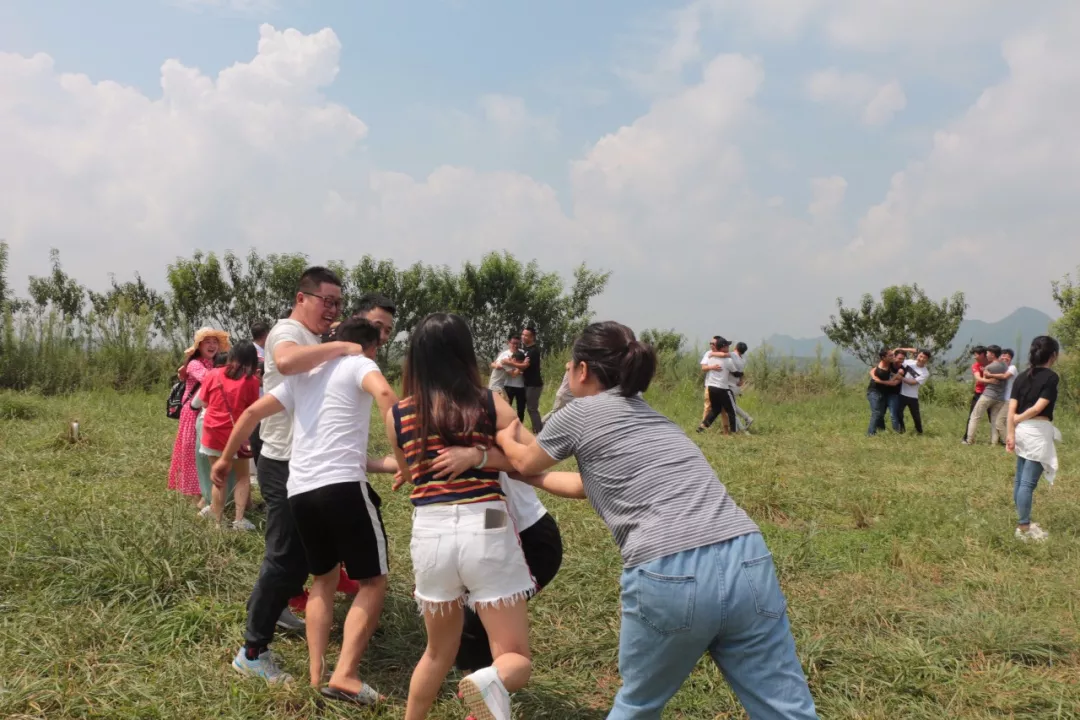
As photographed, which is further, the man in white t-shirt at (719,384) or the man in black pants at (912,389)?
the man in black pants at (912,389)

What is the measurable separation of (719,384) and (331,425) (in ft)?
30.6

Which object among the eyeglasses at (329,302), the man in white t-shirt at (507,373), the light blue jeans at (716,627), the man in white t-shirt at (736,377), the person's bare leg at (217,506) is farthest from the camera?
the man in white t-shirt at (736,377)

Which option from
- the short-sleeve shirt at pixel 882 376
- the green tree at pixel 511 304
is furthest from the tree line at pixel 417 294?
the short-sleeve shirt at pixel 882 376

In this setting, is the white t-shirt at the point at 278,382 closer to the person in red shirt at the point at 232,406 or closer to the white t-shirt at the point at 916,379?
the person in red shirt at the point at 232,406

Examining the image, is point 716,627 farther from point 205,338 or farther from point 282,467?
point 205,338

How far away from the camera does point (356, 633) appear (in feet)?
9.73

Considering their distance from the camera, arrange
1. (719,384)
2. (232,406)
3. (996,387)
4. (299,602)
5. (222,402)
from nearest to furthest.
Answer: (299,602) → (232,406) → (222,402) → (996,387) → (719,384)

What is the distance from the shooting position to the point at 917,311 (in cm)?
2691

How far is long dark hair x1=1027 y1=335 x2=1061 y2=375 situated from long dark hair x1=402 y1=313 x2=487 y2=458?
4614mm

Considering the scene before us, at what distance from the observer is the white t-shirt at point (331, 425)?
293cm

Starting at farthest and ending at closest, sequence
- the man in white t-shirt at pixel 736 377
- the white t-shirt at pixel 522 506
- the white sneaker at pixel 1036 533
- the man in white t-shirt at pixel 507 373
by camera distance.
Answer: the man in white t-shirt at pixel 736 377
the man in white t-shirt at pixel 507 373
the white sneaker at pixel 1036 533
the white t-shirt at pixel 522 506

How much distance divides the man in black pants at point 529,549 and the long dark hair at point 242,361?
10.0 feet

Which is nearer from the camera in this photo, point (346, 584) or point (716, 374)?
point (346, 584)

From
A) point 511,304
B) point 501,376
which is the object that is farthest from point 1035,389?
point 511,304
